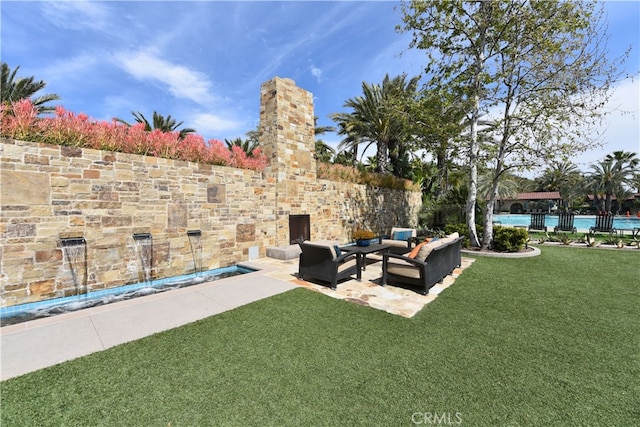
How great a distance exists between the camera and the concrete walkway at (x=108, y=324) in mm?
2928

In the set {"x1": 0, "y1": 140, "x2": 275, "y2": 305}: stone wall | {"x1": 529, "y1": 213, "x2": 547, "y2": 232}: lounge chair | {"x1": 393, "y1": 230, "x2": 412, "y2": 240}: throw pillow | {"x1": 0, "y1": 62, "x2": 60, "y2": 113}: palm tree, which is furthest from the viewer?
{"x1": 529, "y1": 213, "x2": 547, "y2": 232}: lounge chair

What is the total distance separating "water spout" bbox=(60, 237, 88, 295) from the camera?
5258 mm

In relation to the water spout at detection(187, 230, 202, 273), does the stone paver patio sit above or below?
below

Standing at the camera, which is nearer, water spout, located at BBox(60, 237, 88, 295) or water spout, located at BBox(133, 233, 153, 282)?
water spout, located at BBox(60, 237, 88, 295)

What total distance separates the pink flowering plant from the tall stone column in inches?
71.7

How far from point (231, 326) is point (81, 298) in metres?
3.97

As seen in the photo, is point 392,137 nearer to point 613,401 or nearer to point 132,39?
point 132,39

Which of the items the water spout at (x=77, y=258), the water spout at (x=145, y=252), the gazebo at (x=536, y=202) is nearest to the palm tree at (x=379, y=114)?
the water spout at (x=145, y=252)

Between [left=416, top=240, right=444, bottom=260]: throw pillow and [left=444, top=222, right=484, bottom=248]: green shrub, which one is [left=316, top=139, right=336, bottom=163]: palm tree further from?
[left=416, top=240, right=444, bottom=260]: throw pillow

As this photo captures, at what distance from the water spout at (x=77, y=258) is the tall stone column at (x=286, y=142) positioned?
17.0 ft

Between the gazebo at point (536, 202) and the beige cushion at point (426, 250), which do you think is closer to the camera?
the beige cushion at point (426, 250)

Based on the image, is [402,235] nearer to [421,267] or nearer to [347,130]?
[421,267]

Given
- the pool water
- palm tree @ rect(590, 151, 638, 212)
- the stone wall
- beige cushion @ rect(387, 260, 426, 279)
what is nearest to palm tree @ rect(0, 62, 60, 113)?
the stone wall

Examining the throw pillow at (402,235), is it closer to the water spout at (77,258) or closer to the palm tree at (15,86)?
the water spout at (77,258)
